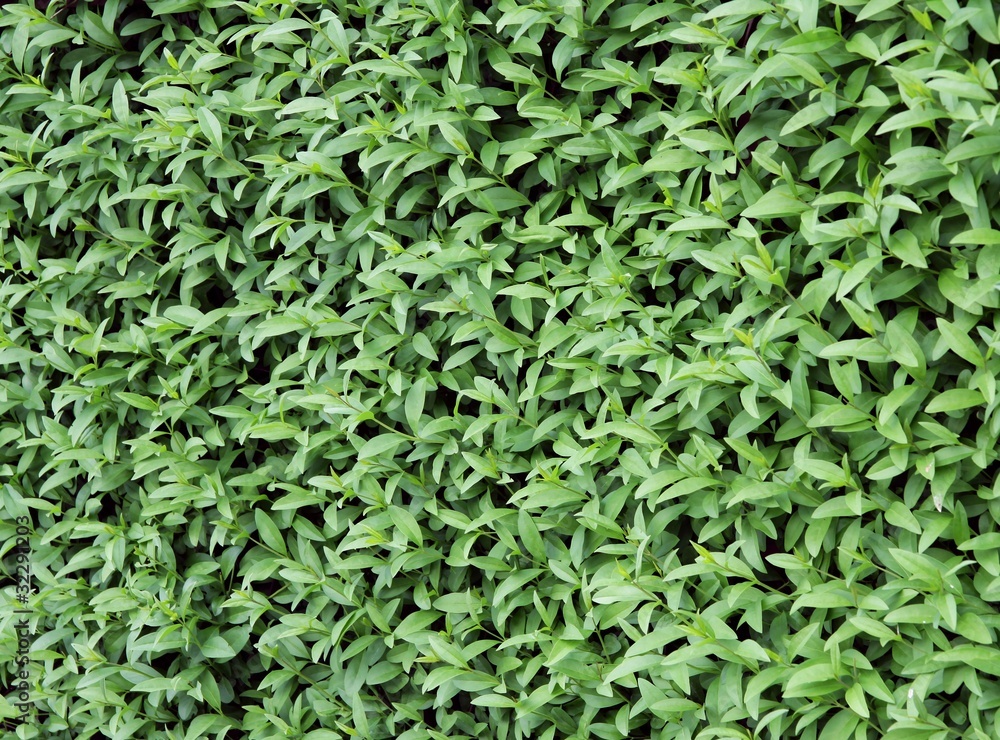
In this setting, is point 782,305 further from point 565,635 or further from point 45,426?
point 45,426

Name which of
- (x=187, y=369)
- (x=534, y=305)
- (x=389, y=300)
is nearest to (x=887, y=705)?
(x=534, y=305)

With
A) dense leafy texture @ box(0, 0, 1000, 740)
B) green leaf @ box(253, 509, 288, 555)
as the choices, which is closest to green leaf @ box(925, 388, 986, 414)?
dense leafy texture @ box(0, 0, 1000, 740)

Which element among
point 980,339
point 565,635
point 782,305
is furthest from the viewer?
point 565,635

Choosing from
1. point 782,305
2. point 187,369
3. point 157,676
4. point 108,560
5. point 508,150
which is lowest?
point 157,676

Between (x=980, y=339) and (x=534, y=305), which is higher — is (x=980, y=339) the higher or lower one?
the higher one

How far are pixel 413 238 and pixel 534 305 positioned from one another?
1.24ft

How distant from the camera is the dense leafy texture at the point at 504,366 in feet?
5.70

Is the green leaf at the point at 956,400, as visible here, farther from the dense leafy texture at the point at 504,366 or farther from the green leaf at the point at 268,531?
the green leaf at the point at 268,531

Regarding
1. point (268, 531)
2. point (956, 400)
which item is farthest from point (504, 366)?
point (956, 400)

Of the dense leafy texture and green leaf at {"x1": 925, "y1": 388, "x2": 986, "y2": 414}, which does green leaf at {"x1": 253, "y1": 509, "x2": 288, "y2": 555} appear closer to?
the dense leafy texture

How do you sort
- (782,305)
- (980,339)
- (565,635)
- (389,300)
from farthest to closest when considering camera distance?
(389,300), (565,635), (782,305), (980,339)

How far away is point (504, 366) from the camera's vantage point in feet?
7.06

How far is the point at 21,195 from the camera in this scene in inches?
106

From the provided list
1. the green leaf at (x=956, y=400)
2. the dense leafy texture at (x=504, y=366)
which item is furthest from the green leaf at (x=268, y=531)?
the green leaf at (x=956, y=400)
